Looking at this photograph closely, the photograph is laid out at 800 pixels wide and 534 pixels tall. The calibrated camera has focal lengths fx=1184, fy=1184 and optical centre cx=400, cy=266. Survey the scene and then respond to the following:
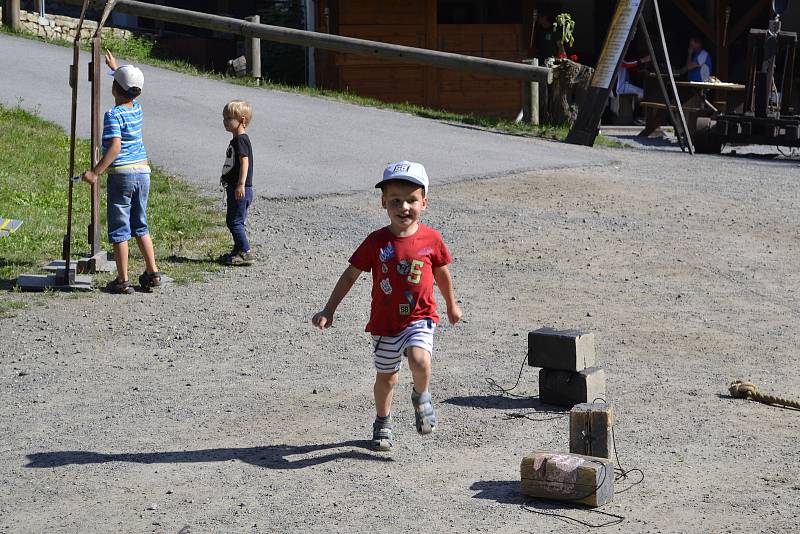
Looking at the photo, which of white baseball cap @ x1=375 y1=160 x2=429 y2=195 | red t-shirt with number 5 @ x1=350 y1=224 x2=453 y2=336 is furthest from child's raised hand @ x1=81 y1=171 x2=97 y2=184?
white baseball cap @ x1=375 y1=160 x2=429 y2=195

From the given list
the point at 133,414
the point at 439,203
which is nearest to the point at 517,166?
the point at 439,203

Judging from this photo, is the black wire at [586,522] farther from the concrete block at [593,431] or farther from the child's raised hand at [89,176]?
the child's raised hand at [89,176]

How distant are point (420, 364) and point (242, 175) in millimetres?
4258

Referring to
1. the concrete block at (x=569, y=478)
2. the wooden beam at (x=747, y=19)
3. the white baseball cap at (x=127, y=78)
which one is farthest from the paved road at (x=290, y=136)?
the wooden beam at (x=747, y=19)

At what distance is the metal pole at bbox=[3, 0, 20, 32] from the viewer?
19.8 meters

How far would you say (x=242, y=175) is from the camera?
31.0ft

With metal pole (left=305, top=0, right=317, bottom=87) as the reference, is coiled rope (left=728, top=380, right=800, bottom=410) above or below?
below

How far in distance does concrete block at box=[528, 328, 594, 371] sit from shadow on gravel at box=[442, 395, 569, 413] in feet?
0.70

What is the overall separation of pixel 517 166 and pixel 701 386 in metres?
7.01

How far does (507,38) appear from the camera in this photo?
21.9m

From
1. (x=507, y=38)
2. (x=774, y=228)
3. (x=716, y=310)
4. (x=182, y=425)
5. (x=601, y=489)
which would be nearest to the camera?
(x=601, y=489)

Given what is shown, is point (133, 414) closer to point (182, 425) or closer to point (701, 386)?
point (182, 425)

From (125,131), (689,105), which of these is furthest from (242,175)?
(689,105)

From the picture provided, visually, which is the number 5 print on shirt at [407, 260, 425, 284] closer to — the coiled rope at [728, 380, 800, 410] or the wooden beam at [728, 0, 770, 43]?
the coiled rope at [728, 380, 800, 410]
